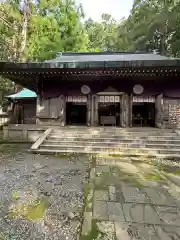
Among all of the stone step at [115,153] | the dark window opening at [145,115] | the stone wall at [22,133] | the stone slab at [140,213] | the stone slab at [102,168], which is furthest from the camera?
the dark window opening at [145,115]

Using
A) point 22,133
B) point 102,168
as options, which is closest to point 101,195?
point 102,168

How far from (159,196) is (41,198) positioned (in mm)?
2438

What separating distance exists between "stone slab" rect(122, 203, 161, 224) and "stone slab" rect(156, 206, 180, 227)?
0.10 meters

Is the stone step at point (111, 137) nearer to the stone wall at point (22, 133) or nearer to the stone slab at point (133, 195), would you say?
the stone wall at point (22, 133)

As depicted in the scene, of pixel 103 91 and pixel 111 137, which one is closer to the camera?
pixel 111 137

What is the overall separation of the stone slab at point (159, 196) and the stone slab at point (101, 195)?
0.90m

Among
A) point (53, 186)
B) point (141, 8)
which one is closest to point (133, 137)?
point (53, 186)

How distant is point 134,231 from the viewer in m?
2.92

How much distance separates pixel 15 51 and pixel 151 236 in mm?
21527

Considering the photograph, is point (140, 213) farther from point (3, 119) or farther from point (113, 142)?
point (3, 119)

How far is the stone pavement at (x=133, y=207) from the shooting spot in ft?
9.48

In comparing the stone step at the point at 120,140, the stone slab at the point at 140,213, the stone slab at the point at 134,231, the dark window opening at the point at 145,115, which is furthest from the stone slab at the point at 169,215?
the dark window opening at the point at 145,115

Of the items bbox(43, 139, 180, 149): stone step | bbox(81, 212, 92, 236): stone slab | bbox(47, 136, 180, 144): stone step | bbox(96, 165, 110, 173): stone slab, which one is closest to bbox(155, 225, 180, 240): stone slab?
bbox(81, 212, 92, 236): stone slab

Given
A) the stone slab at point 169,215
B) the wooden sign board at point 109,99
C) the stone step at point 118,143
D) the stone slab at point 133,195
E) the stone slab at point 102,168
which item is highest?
the wooden sign board at point 109,99
